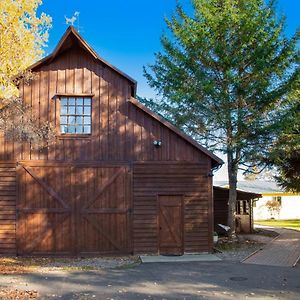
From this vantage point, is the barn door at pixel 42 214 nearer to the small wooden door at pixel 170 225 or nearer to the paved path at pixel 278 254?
the small wooden door at pixel 170 225

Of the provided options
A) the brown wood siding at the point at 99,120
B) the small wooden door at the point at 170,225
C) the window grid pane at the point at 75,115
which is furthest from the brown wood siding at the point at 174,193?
the window grid pane at the point at 75,115

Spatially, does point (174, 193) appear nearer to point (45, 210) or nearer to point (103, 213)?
point (103, 213)

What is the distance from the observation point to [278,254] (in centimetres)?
1866

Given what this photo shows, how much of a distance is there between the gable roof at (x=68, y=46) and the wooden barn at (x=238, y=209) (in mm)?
11515

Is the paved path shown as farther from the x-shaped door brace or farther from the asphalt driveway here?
the x-shaped door brace

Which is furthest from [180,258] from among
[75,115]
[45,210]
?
[75,115]

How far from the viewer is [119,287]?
39.4 ft

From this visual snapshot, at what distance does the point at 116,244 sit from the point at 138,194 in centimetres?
215

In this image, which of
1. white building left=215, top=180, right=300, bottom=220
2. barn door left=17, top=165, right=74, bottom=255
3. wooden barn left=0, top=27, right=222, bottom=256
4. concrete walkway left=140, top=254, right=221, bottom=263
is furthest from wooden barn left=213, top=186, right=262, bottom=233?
white building left=215, top=180, right=300, bottom=220

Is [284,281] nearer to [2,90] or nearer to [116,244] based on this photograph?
[116,244]

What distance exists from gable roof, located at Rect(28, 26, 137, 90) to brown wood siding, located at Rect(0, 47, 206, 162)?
0.79 ft

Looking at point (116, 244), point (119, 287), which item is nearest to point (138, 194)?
point (116, 244)

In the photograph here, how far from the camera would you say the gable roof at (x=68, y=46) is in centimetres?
1811

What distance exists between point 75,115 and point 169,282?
8.56 m
